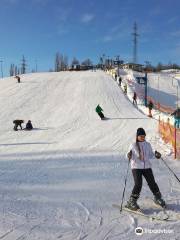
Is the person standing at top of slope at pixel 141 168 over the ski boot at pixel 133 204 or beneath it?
over

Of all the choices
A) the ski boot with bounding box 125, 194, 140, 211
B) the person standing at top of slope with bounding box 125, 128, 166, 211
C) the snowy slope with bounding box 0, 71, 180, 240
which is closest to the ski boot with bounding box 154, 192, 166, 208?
the person standing at top of slope with bounding box 125, 128, 166, 211

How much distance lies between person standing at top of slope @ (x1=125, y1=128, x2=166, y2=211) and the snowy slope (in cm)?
32

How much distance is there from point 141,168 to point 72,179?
9.89 feet

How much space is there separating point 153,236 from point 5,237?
2.21 m

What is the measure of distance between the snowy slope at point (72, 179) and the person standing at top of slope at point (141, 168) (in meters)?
0.32

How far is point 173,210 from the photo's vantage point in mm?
6691

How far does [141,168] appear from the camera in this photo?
688 centimetres

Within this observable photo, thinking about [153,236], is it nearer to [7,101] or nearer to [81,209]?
[81,209]

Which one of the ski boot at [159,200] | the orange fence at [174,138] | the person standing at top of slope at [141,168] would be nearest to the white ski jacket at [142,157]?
the person standing at top of slope at [141,168]

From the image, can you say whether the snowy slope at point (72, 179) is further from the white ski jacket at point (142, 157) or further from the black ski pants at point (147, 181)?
the white ski jacket at point (142, 157)

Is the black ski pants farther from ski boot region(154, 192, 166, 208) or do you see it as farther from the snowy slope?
the snowy slope

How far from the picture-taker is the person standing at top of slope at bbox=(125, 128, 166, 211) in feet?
22.5

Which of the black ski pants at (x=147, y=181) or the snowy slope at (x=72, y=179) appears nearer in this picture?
the snowy slope at (x=72, y=179)

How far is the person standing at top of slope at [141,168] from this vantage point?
22.5 ft
